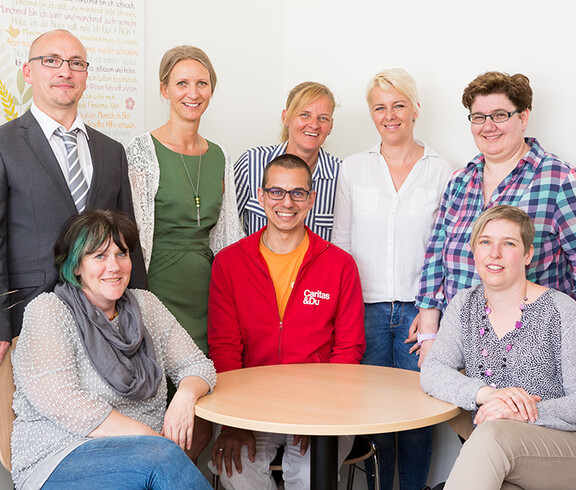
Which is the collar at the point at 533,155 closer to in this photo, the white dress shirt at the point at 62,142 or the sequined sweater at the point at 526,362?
the sequined sweater at the point at 526,362

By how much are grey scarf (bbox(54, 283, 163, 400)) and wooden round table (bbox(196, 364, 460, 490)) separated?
0.64ft

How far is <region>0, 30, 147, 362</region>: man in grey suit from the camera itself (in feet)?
7.53

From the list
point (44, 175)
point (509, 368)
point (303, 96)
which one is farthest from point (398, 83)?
point (44, 175)

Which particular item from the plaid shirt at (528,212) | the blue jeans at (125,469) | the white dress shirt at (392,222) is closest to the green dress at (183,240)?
the white dress shirt at (392,222)

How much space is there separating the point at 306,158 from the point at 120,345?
56.7 inches

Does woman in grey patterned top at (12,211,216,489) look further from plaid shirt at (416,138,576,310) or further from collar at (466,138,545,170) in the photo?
collar at (466,138,545,170)

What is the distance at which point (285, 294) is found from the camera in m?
2.74

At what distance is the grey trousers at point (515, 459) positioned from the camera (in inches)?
73.8

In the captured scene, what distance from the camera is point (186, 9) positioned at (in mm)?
→ 3660

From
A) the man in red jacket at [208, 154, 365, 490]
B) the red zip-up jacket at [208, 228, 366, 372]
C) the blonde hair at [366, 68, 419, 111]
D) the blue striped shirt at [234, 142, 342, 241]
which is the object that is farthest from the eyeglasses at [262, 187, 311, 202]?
the blonde hair at [366, 68, 419, 111]

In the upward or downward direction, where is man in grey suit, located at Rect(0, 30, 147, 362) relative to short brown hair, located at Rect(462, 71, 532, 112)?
downward

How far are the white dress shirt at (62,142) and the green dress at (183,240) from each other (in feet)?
1.38

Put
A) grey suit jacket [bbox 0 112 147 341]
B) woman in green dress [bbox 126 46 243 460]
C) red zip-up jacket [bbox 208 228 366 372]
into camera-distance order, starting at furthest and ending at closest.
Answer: woman in green dress [bbox 126 46 243 460] → red zip-up jacket [bbox 208 228 366 372] → grey suit jacket [bbox 0 112 147 341]

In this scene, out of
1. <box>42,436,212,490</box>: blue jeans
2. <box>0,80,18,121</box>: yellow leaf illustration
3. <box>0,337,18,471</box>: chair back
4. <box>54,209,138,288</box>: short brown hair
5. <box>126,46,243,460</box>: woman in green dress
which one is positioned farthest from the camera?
<box>0,80,18,121</box>: yellow leaf illustration
